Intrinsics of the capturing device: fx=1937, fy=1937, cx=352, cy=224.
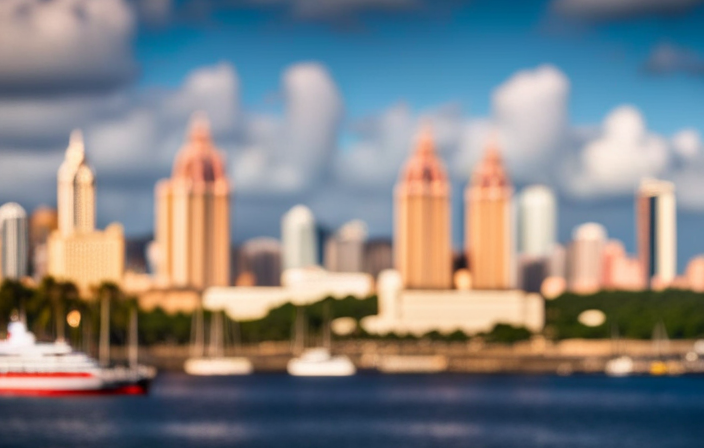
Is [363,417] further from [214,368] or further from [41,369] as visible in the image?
[214,368]

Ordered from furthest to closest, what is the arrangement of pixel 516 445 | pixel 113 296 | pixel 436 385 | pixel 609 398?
pixel 113 296 < pixel 436 385 < pixel 609 398 < pixel 516 445

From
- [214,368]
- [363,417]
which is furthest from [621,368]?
[363,417]

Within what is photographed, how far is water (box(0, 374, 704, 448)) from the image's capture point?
323 ft

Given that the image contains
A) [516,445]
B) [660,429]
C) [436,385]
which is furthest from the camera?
[436,385]

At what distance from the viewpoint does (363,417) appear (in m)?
118

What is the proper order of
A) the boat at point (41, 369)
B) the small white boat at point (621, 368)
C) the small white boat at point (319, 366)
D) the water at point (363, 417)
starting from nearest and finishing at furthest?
the water at point (363, 417), the boat at point (41, 369), the small white boat at point (319, 366), the small white boat at point (621, 368)

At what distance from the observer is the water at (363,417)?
98.5m

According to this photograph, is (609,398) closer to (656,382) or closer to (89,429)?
(656,382)

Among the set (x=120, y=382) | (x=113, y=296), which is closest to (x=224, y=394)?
(x=120, y=382)

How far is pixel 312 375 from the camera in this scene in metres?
188

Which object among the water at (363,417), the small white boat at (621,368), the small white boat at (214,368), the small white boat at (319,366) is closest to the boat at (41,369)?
the water at (363,417)

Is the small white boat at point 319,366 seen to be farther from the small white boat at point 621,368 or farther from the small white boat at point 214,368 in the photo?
the small white boat at point 621,368

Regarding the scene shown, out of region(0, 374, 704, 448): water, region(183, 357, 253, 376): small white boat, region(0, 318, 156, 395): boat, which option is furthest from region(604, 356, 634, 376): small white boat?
region(0, 318, 156, 395): boat

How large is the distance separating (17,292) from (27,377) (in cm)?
6108
